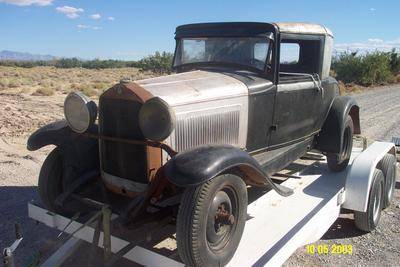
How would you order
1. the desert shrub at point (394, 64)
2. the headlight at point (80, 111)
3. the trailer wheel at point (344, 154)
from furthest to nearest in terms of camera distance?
the desert shrub at point (394, 64) → the trailer wheel at point (344, 154) → the headlight at point (80, 111)

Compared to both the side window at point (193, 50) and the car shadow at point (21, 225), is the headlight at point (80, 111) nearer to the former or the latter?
the car shadow at point (21, 225)

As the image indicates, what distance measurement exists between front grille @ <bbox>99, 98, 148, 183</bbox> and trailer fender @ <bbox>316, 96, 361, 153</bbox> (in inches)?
107

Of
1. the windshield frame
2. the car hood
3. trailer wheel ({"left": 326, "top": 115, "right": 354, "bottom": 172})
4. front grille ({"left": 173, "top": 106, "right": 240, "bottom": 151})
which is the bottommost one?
trailer wheel ({"left": 326, "top": 115, "right": 354, "bottom": 172})

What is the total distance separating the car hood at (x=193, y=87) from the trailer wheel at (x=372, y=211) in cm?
180

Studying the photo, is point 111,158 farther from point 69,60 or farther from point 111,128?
point 69,60

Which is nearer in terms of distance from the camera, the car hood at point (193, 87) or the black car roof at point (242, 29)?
the car hood at point (193, 87)

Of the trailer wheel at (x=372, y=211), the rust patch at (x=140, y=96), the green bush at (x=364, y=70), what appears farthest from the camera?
A: the green bush at (x=364, y=70)

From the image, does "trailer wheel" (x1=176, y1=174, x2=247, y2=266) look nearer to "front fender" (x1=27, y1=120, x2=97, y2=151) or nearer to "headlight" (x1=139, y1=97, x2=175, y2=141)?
"headlight" (x1=139, y1=97, x2=175, y2=141)

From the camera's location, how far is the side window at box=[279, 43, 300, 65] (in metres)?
4.84

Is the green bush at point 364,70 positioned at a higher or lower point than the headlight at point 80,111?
lower

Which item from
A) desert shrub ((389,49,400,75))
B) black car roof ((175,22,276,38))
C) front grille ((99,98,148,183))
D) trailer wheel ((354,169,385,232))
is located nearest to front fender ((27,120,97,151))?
front grille ((99,98,148,183))

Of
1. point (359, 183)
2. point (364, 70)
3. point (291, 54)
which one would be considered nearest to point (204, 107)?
point (359, 183)

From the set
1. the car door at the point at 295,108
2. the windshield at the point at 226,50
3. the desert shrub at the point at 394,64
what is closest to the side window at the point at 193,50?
the windshield at the point at 226,50

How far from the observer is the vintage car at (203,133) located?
9.71ft
